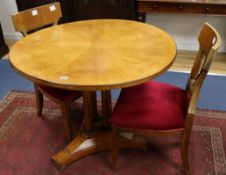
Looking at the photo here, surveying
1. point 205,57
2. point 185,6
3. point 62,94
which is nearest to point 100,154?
point 62,94

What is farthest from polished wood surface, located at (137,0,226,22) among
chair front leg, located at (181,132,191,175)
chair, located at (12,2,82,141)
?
chair front leg, located at (181,132,191,175)

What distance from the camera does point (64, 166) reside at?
1.70 metres

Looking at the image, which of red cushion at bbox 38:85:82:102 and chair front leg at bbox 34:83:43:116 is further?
chair front leg at bbox 34:83:43:116

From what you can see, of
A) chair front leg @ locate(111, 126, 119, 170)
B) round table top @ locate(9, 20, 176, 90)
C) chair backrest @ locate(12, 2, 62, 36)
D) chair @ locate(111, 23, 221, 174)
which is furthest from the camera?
chair backrest @ locate(12, 2, 62, 36)

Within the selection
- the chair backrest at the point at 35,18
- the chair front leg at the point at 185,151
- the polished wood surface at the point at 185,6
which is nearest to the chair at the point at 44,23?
the chair backrest at the point at 35,18

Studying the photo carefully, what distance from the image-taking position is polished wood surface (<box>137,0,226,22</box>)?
252 cm

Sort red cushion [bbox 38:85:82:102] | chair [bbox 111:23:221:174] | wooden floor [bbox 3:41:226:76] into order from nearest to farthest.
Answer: chair [bbox 111:23:221:174]
red cushion [bbox 38:85:82:102]
wooden floor [bbox 3:41:226:76]

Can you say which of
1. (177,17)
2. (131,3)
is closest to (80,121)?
(131,3)

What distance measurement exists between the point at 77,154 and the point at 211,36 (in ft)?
3.66

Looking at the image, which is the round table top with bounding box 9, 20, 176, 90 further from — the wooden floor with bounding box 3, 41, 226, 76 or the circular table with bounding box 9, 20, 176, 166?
the wooden floor with bounding box 3, 41, 226, 76

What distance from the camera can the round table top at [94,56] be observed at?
1.23m

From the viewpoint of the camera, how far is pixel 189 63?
300 cm

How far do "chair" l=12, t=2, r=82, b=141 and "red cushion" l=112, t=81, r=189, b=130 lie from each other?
0.36m

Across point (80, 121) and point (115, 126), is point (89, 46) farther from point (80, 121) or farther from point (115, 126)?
point (80, 121)
